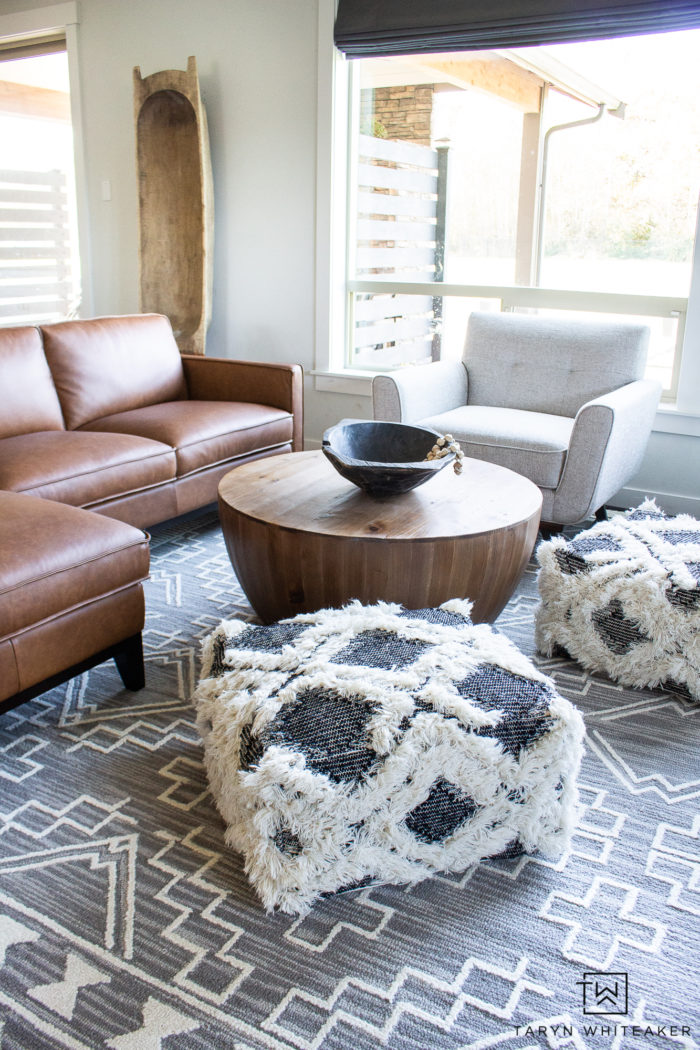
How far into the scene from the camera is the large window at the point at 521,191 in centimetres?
347

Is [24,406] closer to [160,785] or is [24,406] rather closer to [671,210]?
[160,785]

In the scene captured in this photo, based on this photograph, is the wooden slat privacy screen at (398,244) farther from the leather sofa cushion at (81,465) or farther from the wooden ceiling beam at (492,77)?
the leather sofa cushion at (81,465)

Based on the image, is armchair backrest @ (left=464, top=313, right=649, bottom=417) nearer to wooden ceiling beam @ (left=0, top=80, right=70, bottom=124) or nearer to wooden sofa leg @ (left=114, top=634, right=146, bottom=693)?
wooden sofa leg @ (left=114, top=634, right=146, bottom=693)

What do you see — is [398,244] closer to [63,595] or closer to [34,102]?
[34,102]

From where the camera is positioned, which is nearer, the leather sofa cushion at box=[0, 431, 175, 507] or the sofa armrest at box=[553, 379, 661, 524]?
the leather sofa cushion at box=[0, 431, 175, 507]

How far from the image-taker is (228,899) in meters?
1.45

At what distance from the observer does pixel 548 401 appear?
11.4 ft

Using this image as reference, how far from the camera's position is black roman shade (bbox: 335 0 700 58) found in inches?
125

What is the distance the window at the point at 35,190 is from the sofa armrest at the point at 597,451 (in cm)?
366

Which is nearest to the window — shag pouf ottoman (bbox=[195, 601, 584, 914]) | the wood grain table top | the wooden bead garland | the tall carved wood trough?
the tall carved wood trough

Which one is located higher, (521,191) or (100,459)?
(521,191)

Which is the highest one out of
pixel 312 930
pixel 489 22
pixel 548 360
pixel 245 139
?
pixel 489 22

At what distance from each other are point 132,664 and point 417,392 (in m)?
1.69

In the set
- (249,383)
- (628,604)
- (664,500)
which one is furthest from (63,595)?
(664,500)
